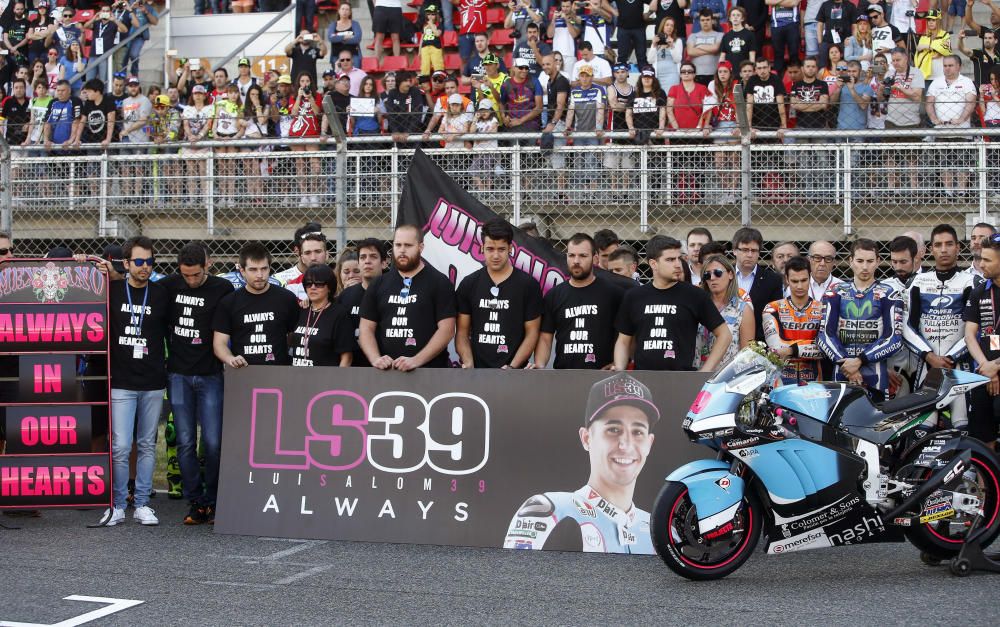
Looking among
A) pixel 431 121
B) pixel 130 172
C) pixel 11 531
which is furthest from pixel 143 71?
pixel 11 531

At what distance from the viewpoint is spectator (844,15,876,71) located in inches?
575

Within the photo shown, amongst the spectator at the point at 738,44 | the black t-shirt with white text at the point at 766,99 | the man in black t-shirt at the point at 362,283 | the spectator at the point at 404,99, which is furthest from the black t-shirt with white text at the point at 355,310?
the spectator at the point at 738,44

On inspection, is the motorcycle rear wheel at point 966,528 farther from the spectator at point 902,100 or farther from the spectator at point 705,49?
the spectator at point 705,49

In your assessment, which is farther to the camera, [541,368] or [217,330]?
[217,330]

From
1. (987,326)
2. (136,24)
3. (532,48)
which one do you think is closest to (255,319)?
(987,326)

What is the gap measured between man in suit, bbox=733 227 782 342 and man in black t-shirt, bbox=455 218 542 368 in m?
1.93

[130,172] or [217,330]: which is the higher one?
[130,172]

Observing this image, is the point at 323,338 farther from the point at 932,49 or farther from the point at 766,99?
the point at 932,49

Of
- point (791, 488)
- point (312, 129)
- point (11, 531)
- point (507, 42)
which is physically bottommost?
point (11, 531)

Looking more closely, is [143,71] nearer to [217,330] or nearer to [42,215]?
[42,215]

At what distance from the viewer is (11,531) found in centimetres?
810

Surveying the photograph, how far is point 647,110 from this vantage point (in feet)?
39.3

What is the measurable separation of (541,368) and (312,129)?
7.31m

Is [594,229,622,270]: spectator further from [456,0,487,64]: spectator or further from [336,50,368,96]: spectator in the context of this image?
[456,0,487,64]: spectator
